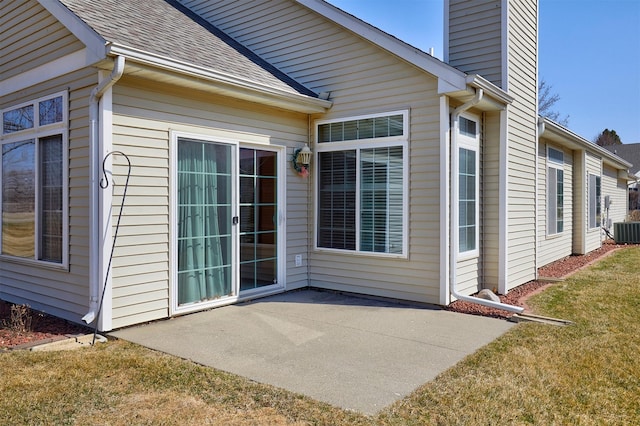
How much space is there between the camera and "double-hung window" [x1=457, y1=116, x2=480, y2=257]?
624 cm

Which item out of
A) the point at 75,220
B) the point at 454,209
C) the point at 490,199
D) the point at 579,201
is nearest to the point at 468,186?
the point at 490,199

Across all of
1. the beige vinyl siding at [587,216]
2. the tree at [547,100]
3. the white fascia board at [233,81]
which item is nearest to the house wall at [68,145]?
the white fascia board at [233,81]

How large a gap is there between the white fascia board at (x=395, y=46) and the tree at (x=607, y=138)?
2030 inches

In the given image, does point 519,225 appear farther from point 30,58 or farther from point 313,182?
point 30,58

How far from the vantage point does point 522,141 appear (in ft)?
24.4

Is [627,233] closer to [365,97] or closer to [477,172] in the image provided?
[477,172]

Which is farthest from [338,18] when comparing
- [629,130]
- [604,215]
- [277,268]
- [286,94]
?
[629,130]

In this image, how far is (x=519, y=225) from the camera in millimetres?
7223

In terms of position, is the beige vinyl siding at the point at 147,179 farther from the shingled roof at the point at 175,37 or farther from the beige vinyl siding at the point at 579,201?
the beige vinyl siding at the point at 579,201

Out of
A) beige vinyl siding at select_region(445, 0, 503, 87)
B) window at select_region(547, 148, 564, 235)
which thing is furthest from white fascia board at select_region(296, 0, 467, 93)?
window at select_region(547, 148, 564, 235)

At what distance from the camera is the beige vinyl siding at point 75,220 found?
487cm

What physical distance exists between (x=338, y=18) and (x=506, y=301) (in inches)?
181

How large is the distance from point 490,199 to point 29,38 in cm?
643

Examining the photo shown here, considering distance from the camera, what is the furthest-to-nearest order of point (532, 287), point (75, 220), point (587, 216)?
point (587, 216) < point (532, 287) < point (75, 220)
